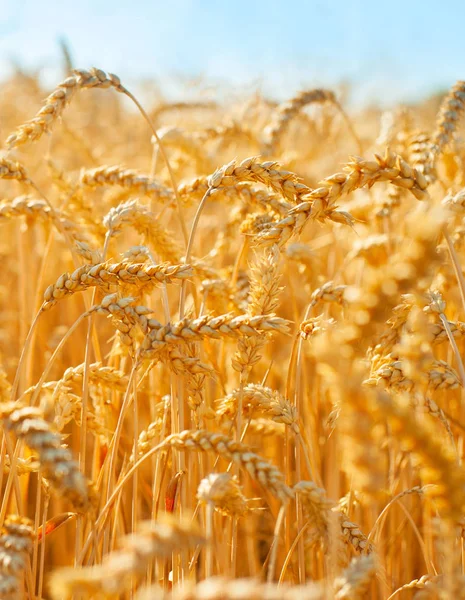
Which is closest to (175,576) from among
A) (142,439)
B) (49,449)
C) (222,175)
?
(142,439)

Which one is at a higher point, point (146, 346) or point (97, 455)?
point (146, 346)

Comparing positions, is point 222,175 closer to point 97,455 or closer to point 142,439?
point 142,439

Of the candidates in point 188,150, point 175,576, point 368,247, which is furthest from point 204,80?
point 175,576

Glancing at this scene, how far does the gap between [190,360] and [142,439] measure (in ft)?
1.40

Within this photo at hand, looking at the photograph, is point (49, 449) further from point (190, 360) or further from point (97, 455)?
point (97, 455)

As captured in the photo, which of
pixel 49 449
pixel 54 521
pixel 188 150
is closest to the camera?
pixel 49 449

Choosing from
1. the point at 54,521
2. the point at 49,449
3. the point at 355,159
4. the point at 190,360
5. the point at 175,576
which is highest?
the point at 355,159

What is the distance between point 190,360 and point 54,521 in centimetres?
66

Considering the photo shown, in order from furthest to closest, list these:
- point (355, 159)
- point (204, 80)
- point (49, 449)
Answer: point (204, 80) → point (355, 159) → point (49, 449)

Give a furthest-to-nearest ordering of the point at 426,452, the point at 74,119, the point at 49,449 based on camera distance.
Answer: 1. the point at 74,119
2. the point at 49,449
3. the point at 426,452

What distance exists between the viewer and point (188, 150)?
291 cm

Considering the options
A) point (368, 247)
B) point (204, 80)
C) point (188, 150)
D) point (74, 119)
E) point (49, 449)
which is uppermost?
point (74, 119)

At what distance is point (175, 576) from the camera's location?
4.11 ft

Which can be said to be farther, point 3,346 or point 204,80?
point 204,80
